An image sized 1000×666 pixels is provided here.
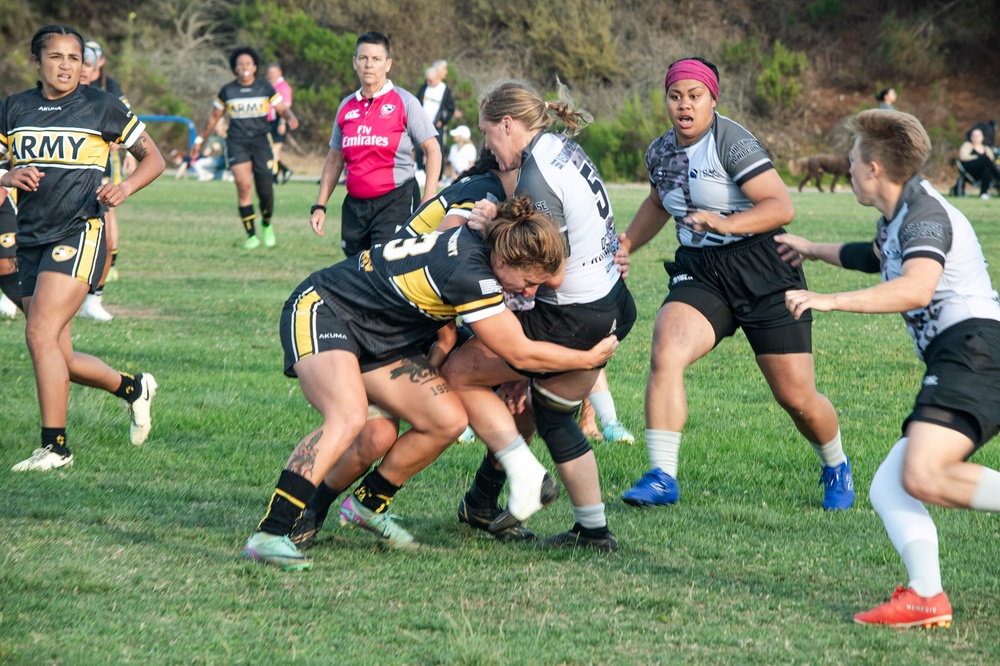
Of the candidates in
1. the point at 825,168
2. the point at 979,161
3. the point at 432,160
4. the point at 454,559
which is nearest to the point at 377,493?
the point at 454,559

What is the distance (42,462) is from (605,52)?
3959cm

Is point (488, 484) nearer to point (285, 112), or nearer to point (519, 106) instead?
point (519, 106)

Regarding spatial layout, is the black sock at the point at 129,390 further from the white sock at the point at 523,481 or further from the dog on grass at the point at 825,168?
the dog on grass at the point at 825,168

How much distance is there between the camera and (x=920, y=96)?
4038 cm

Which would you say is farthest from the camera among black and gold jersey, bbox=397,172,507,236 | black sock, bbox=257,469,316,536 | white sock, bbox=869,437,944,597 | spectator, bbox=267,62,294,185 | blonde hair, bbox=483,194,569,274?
spectator, bbox=267,62,294,185

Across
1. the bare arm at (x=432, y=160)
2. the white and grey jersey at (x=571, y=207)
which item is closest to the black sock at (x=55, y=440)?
the white and grey jersey at (x=571, y=207)

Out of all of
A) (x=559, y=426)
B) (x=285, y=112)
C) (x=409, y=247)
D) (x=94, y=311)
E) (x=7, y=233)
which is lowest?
(x=94, y=311)

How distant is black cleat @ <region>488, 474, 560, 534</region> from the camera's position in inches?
176

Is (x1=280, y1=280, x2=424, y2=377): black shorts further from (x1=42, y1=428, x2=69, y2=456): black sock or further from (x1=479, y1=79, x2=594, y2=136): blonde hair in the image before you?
(x1=42, y1=428, x2=69, y2=456): black sock

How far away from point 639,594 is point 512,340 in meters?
1.00

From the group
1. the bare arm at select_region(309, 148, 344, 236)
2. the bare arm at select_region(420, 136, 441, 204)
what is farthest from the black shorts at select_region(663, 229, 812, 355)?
the bare arm at select_region(309, 148, 344, 236)

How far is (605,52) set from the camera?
4328 cm

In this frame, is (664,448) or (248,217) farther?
(248,217)

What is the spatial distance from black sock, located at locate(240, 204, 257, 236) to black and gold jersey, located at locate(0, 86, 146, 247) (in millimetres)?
9643
